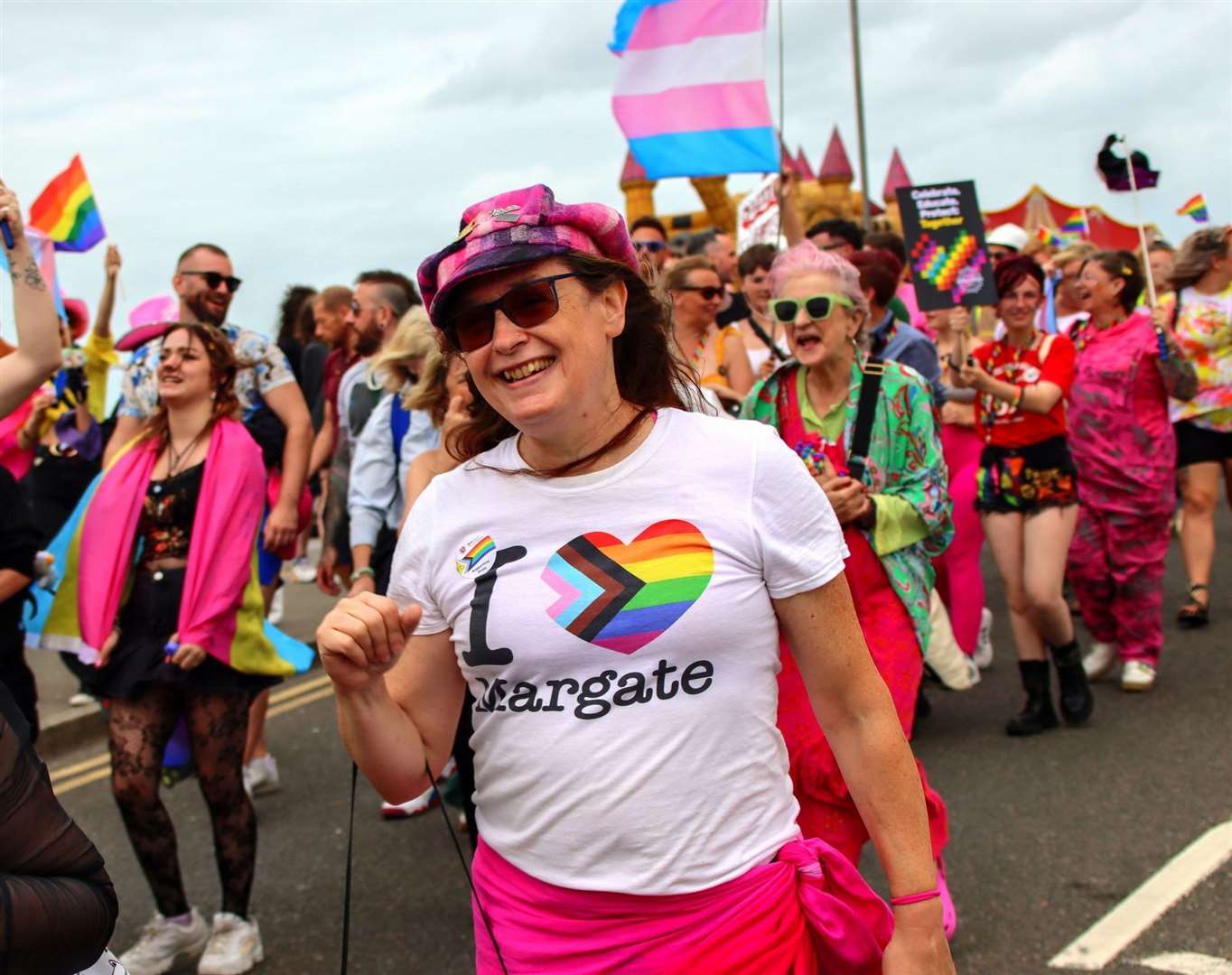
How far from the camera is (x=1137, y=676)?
6.57 metres

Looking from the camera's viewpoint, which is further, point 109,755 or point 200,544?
point 109,755

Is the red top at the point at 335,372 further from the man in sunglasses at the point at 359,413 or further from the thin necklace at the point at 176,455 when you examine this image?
the thin necklace at the point at 176,455

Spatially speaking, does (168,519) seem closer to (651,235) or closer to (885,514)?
(885,514)

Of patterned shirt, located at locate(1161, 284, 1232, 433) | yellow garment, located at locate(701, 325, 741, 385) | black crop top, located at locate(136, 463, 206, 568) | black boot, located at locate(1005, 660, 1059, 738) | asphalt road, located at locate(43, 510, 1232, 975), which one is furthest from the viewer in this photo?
patterned shirt, located at locate(1161, 284, 1232, 433)

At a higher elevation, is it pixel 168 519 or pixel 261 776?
pixel 168 519

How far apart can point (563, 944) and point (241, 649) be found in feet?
8.69

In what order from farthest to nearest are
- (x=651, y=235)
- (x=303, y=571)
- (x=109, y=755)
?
(x=303, y=571) → (x=651, y=235) → (x=109, y=755)

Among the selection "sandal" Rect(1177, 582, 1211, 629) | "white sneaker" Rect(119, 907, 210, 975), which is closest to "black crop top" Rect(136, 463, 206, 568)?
"white sneaker" Rect(119, 907, 210, 975)

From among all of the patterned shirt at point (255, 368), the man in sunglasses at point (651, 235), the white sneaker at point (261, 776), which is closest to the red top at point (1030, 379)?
the man in sunglasses at point (651, 235)

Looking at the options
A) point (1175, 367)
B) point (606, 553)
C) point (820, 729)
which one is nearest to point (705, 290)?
point (1175, 367)

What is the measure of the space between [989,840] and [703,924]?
3070 millimetres

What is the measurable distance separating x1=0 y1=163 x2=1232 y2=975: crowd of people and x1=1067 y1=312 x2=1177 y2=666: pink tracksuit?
2 cm

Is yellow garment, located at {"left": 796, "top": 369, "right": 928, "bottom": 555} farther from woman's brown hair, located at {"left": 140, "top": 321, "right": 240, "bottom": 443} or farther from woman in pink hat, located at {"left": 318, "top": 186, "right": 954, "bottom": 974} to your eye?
woman's brown hair, located at {"left": 140, "top": 321, "right": 240, "bottom": 443}

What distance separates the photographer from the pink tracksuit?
699 cm
